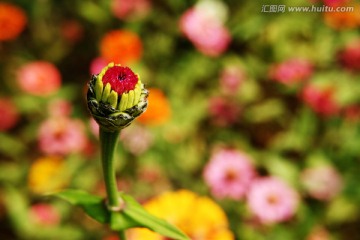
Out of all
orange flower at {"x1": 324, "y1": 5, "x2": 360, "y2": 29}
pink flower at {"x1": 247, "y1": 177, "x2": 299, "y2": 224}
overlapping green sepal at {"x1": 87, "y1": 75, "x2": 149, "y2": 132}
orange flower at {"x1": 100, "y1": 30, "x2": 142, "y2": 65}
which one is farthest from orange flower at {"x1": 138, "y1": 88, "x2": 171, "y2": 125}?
overlapping green sepal at {"x1": 87, "y1": 75, "x2": 149, "y2": 132}

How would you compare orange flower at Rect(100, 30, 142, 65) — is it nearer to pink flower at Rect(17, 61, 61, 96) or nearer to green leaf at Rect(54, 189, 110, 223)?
pink flower at Rect(17, 61, 61, 96)

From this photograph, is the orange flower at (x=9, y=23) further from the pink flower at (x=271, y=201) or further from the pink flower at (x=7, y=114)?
the pink flower at (x=271, y=201)

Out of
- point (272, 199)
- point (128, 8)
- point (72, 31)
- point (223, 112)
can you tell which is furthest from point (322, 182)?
A: point (72, 31)

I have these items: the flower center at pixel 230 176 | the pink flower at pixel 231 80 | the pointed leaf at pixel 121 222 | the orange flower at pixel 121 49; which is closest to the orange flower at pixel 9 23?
the orange flower at pixel 121 49

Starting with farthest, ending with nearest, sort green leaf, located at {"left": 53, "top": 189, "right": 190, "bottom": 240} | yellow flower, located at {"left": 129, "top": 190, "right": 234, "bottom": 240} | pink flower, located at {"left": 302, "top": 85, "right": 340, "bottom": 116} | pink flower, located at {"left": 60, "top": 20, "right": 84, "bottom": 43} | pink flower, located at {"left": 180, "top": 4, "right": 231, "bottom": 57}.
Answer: pink flower, located at {"left": 60, "top": 20, "right": 84, "bottom": 43} < pink flower, located at {"left": 180, "top": 4, "right": 231, "bottom": 57} < pink flower, located at {"left": 302, "top": 85, "right": 340, "bottom": 116} < yellow flower, located at {"left": 129, "top": 190, "right": 234, "bottom": 240} < green leaf, located at {"left": 53, "top": 189, "right": 190, "bottom": 240}

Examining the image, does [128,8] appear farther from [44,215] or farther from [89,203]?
[89,203]

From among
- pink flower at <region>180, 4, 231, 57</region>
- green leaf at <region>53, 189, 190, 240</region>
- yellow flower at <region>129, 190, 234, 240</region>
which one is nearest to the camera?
green leaf at <region>53, 189, 190, 240</region>

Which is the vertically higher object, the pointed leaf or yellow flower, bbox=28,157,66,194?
yellow flower, bbox=28,157,66,194

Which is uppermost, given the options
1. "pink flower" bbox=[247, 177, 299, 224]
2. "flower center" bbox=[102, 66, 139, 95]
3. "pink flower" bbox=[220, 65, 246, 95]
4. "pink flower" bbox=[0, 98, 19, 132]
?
"pink flower" bbox=[220, 65, 246, 95]

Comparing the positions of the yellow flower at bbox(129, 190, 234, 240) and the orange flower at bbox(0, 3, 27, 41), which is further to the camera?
the orange flower at bbox(0, 3, 27, 41)
